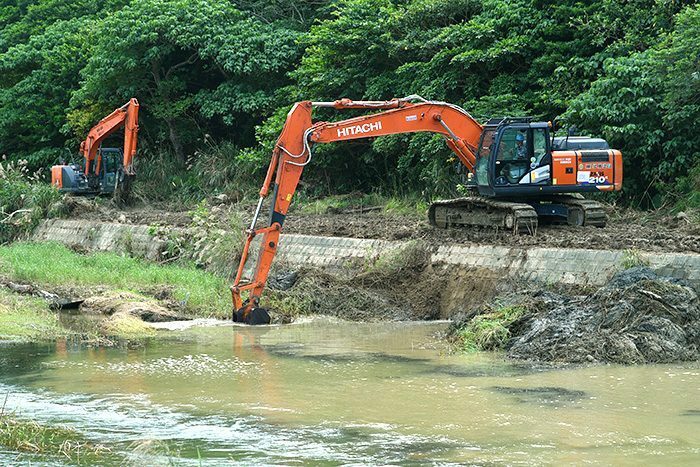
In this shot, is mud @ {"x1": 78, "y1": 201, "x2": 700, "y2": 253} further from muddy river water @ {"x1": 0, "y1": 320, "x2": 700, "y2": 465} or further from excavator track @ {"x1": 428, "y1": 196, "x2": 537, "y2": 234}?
muddy river water @ {"x1": 0, "y1": 320, "x2": 700, "y2": 465}

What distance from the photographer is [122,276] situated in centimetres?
2077

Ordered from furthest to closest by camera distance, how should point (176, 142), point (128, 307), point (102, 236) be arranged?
point (176, 142) < point (102, 236) < point (128, 307)

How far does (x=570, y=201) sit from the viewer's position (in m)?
19.9

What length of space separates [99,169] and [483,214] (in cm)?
1610

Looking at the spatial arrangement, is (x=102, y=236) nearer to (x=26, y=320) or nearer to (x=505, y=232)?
(x=26, y=320)

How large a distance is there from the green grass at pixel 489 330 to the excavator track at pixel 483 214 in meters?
4.34

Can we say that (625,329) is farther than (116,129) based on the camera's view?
No

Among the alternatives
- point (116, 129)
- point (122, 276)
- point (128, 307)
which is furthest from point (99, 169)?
point (128, 307)

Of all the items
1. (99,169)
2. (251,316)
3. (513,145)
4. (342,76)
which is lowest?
(251,316)

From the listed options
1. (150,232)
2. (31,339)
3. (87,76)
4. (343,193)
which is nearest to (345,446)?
(31,339)

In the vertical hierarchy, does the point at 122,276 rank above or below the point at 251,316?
above

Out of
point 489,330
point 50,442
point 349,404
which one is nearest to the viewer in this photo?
point 50,442

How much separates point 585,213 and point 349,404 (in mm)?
9480

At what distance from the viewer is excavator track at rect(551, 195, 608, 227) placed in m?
19.3
